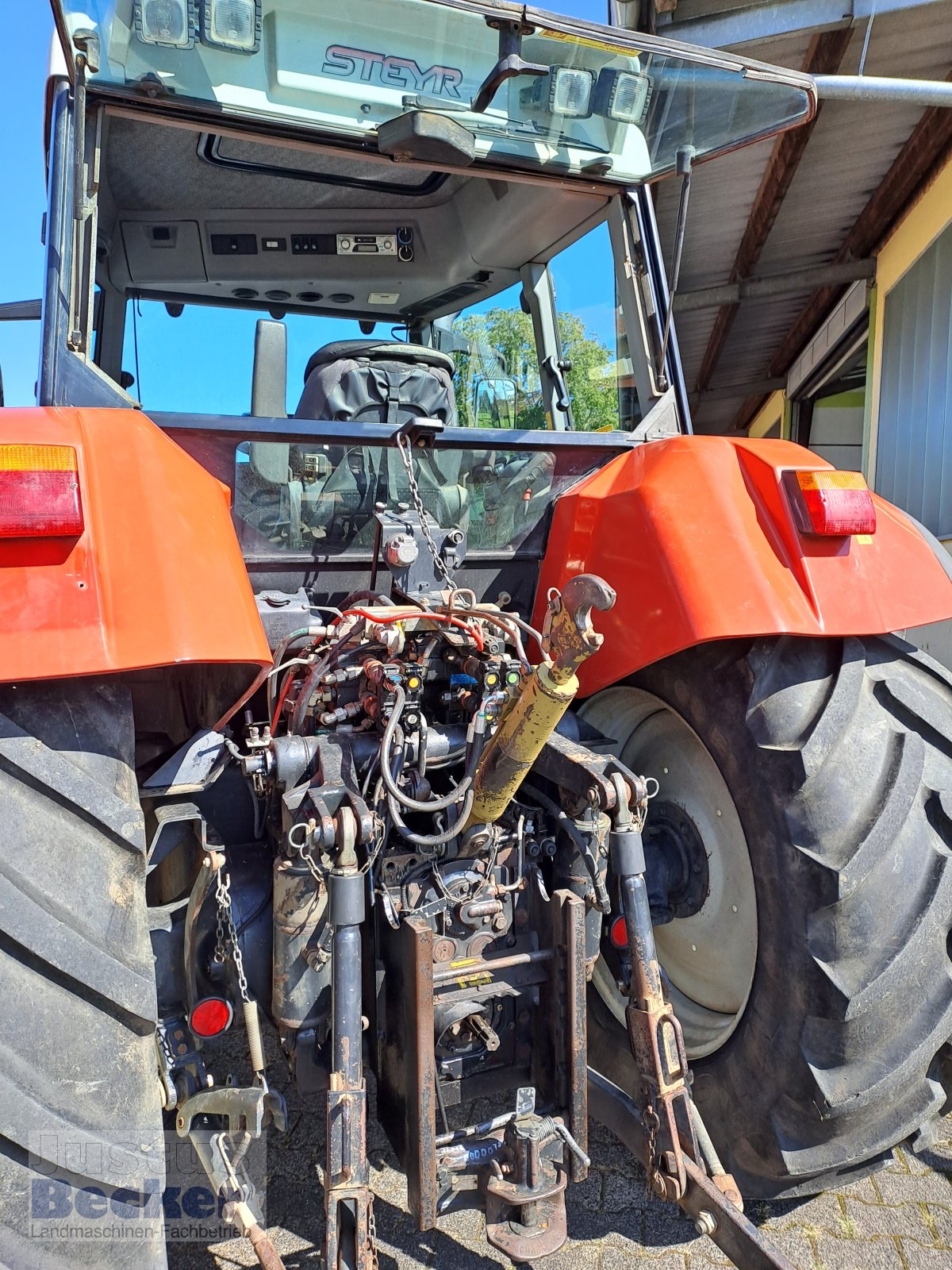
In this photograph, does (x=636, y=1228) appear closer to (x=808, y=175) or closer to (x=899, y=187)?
(x=808, y=175)

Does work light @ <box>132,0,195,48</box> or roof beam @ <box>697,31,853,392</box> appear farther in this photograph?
roof beam @ <box>697,31,853,392</box>

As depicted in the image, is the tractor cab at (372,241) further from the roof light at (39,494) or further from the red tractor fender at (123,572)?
the roof light at (39,494)

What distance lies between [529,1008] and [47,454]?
1414mm

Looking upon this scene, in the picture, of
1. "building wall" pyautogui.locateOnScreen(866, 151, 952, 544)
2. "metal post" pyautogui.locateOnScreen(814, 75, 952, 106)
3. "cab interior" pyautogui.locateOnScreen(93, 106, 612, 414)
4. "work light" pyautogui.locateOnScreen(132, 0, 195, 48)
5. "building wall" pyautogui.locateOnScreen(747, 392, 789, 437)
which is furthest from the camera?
"building wall" pyautogui.locateOnScreen(747, 392, 789, 437)

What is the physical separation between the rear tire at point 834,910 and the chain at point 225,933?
3.31ft

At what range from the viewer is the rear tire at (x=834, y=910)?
5.58 feet

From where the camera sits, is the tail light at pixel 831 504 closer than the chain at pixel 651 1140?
No

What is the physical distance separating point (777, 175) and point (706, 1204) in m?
7.65

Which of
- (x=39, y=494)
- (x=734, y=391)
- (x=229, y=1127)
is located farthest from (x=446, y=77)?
(x=734, y=391)

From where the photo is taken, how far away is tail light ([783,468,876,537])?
187 centimetres

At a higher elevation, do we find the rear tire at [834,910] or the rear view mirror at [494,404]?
the rear view mirror at [494,404]

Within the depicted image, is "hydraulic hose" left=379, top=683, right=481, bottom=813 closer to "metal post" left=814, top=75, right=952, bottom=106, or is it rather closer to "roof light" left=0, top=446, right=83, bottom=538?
"roof light" left=0, top=446, right=83, bottom=538

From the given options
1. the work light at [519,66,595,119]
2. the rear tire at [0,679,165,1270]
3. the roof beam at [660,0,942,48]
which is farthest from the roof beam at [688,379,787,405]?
the rear tire at [0,679,165,1270]

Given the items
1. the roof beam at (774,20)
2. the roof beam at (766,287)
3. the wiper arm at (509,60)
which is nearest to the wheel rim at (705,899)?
the wiper arm at (509,60)
